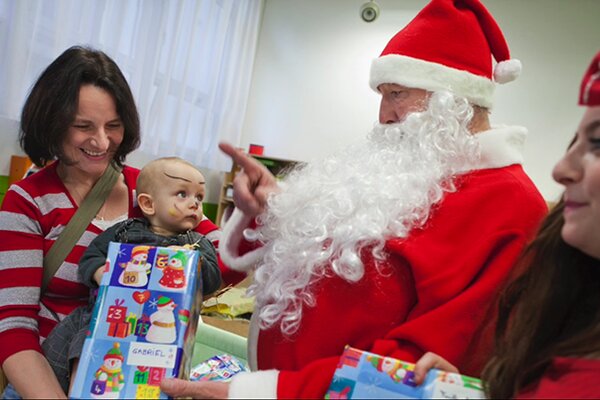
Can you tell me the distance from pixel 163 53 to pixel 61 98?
267 cm

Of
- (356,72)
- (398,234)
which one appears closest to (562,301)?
(398,234)

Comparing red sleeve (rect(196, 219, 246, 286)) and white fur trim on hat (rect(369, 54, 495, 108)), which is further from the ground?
white fur trim on hat (rect(369, 54, 495, 108))

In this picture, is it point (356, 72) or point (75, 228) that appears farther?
point (356, 72)

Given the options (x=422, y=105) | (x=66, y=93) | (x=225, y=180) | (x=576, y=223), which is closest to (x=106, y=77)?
(x=66, y=93)

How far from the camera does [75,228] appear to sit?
1.47m

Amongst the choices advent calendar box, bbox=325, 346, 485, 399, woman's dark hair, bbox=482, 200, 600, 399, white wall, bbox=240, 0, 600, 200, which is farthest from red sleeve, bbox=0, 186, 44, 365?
white wall, bbox=240, 0, 600, 200

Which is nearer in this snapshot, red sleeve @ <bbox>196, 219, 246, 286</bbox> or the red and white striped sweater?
the red and white striped sweater

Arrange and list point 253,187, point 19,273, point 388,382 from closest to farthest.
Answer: point 388,382, point 253,187, point 19,273

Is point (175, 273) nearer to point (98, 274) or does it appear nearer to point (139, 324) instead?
point (139, 324)

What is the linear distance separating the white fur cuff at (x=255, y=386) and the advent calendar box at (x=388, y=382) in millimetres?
149

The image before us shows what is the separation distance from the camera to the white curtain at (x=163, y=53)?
275 centimetres

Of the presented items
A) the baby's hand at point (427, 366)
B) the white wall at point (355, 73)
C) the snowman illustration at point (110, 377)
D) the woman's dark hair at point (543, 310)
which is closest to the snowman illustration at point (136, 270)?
the snowman illustration at point (110, 377)

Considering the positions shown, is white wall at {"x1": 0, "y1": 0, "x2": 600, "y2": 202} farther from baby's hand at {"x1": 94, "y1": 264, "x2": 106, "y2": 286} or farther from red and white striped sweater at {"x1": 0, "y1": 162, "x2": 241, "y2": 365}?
baby's hand at {"x1": 94, "y1": 264, "x2": 106, "y2": 286}

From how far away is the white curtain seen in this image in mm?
2750
